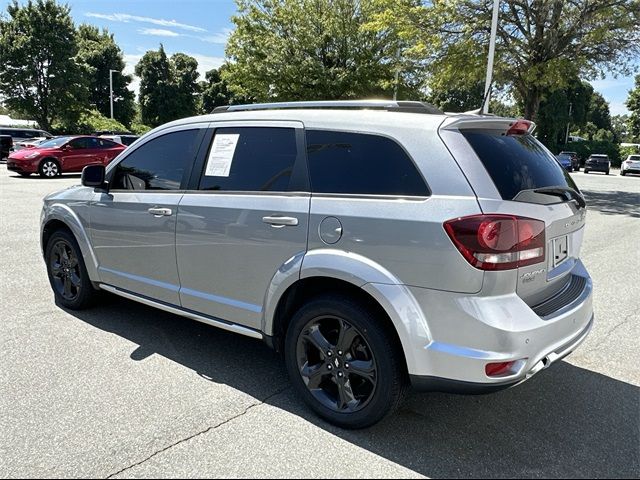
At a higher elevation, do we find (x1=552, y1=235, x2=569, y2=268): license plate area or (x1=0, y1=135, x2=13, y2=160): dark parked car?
(x1=0, y1=135, x2=13, y2=160): dark parked car

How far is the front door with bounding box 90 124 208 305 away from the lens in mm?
3709

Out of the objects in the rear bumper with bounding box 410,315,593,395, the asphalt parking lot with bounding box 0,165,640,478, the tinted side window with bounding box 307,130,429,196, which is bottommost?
the asphalt parking lot with bounding box 0,165,640,478

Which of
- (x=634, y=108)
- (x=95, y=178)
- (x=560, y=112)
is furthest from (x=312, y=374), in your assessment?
(x=634, y=108)

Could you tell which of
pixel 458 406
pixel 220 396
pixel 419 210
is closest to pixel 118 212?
pixel 220 396

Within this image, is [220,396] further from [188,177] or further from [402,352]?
[188,177]

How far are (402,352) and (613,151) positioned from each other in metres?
58.3

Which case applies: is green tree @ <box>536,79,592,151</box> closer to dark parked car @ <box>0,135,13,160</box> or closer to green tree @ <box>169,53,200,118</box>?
green tree @ <box>169,53,200,118</box>

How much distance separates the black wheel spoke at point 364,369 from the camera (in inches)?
109

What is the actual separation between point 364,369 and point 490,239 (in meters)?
1.00

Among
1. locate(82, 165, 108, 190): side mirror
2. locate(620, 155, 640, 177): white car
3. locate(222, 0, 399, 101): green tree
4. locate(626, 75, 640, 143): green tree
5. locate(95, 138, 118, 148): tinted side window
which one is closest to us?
locate(82, 165, 108, 190): side mirror

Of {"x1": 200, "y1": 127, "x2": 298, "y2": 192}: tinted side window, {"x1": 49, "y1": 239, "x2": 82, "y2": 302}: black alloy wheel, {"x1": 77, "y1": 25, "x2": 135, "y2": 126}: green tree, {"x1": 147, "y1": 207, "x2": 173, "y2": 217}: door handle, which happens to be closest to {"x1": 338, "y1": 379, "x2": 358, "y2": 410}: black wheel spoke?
{"x1": 200, "y1": 127, "x2": 298, "y2": 192}: tinted side window

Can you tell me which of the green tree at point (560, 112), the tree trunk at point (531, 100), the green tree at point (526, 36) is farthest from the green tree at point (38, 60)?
the green tree at point (560, 112)

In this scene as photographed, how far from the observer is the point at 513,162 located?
110 inches

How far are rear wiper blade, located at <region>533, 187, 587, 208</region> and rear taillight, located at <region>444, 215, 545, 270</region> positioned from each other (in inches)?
15.7
